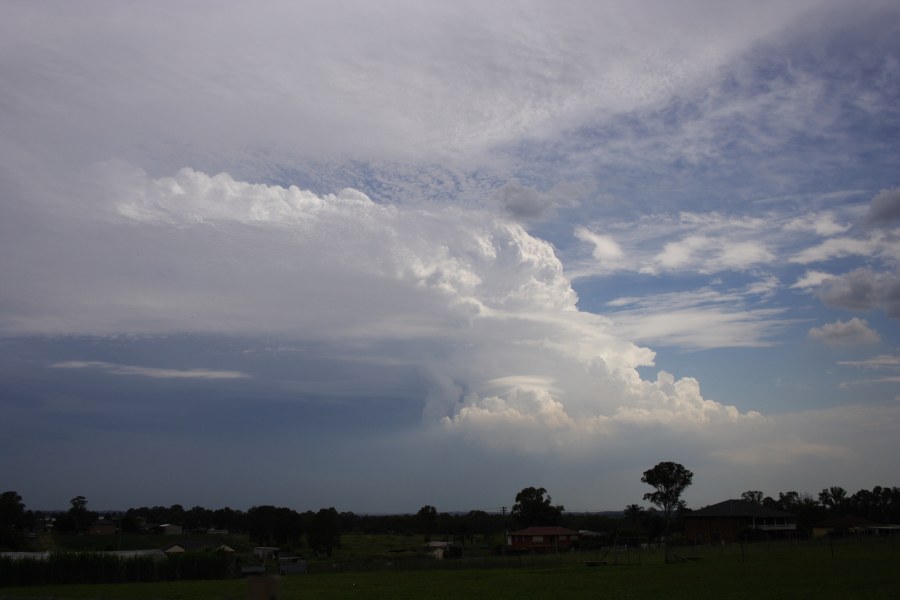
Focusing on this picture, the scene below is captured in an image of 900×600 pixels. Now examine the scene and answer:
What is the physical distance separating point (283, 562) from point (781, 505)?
125 metres

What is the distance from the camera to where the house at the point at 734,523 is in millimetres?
106375

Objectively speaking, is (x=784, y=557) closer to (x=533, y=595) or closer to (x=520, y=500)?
(x=533, y=595)

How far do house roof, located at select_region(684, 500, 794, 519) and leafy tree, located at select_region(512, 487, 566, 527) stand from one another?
27.9 metres

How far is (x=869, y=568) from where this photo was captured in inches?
1706

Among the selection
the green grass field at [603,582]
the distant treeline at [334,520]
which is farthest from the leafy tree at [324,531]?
the green grass field at [603,582]

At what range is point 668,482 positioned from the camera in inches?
5162

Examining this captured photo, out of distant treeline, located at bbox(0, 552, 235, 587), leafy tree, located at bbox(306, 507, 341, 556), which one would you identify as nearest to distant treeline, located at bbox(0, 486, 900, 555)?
leafy tree, located at bbox(306, 507, 341, 556)

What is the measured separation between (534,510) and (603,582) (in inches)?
3755

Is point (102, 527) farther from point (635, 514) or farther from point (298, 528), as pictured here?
point (635, 514)

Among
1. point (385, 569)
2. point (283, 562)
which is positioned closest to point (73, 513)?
point (283, 562)

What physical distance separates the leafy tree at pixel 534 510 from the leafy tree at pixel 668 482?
16.5m

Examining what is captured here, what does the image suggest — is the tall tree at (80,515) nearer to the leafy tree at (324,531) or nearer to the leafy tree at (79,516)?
the leafy tree at (79,516)

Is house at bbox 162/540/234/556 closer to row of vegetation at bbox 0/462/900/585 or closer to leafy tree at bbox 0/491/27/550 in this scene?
row of vegetation at bbox 0/462/900/585

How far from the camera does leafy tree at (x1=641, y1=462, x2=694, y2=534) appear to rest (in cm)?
13075
